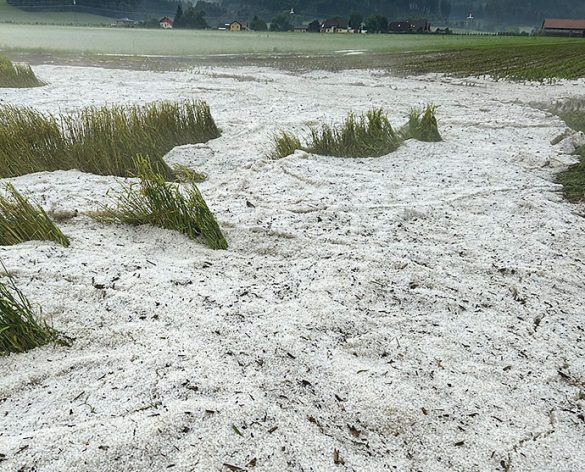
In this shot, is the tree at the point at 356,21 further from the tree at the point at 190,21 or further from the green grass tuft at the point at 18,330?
the green grass tuft at the point at 18,330

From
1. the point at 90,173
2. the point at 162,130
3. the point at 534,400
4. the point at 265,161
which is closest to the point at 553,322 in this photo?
the point at 534,400

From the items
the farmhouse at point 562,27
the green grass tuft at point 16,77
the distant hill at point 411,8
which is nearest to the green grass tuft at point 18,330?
the green grass tuft at point 16,77

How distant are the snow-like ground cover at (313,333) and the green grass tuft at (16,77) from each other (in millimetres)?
5600

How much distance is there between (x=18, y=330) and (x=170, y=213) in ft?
3.59

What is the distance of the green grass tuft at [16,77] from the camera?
7.87m

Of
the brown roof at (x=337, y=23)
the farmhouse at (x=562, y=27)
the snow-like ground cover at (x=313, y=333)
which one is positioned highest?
the brown roof at (x=337, y=23)

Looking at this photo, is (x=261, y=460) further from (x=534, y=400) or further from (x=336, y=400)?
(x=534, y=400)

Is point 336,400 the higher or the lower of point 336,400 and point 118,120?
the lower

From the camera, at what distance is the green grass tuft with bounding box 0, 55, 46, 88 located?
7871 mm

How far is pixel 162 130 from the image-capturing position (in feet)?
15.2

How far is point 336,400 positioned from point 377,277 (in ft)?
2.76

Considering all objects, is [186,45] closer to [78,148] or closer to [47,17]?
[78,148]

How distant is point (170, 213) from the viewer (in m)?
2.60

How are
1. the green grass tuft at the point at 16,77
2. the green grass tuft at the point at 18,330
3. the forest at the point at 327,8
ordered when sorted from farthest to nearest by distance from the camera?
the forest at the point at 327,8
the green grass tuft at the point at 16,77
the green grass tuft at the point at 18,330
